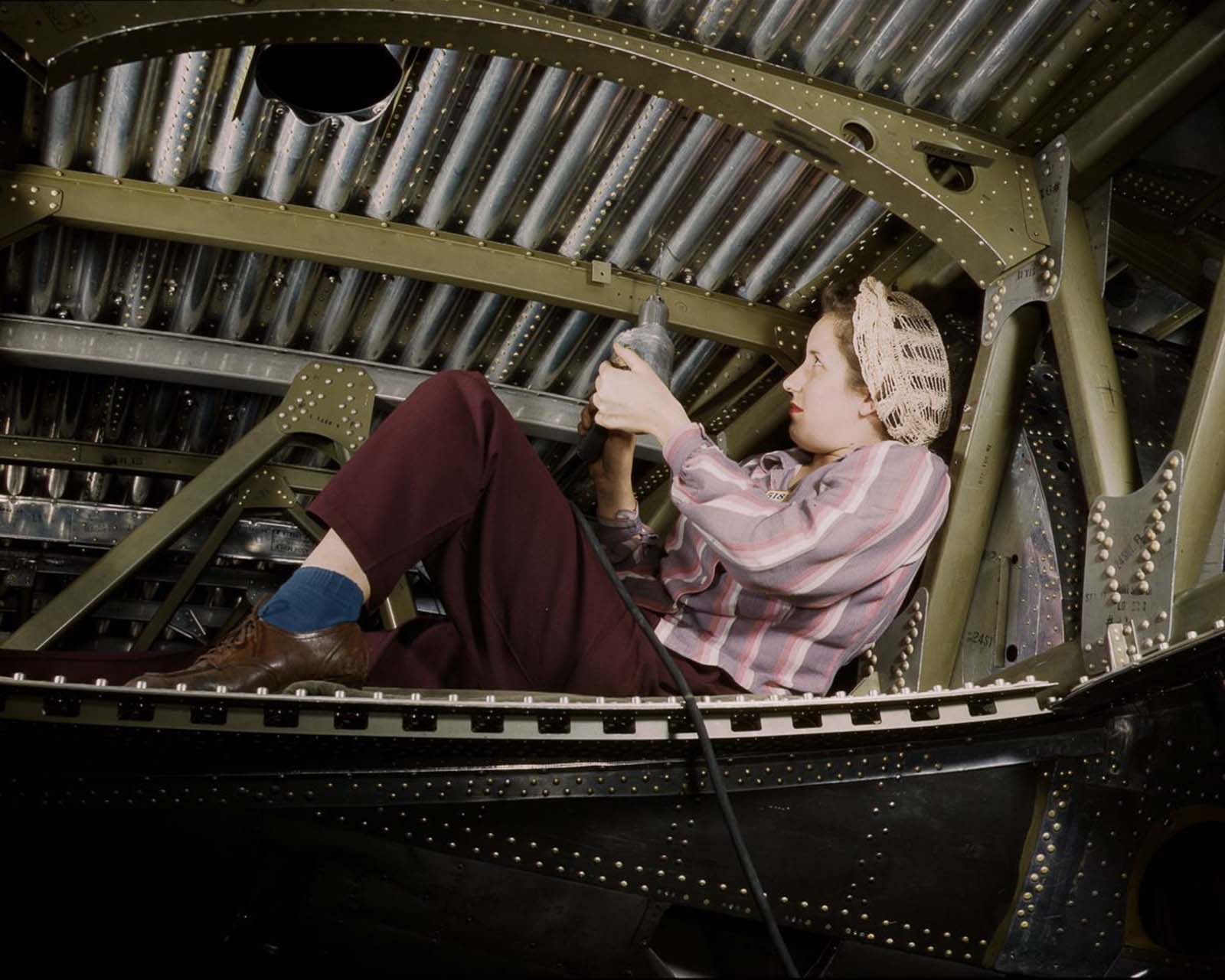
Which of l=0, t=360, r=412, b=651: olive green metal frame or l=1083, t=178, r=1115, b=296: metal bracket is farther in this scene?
l=0, t=360, r=412, b=651: olive green metal frame

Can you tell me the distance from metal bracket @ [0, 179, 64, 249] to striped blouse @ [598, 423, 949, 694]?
7.66 ft

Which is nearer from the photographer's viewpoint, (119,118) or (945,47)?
(945,47)

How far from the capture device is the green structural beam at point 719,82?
3035 millimetres

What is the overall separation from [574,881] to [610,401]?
1234 millimetres

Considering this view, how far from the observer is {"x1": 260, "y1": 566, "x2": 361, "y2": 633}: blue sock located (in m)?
2.60

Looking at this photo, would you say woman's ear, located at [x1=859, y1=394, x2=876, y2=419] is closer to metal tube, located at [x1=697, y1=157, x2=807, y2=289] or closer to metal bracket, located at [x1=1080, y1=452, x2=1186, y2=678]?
metal bracket, located at [x1=1080, y1=452, x2=1186, y2=678]

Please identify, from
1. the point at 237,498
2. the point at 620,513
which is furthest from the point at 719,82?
the point at 237,498

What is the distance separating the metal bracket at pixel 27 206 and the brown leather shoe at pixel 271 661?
2.12 metres

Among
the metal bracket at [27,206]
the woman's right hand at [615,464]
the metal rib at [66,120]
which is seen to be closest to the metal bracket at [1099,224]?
the woman's right hand at [615,464]

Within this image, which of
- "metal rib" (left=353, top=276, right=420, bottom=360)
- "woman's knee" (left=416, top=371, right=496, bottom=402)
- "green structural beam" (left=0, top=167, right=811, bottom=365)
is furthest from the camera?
"metal rib" (left=353, top=276, right=420, bottom=360)

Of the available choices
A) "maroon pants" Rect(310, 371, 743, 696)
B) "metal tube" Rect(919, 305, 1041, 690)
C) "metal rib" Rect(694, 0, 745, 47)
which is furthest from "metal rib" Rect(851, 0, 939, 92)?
"maroon pants" Rect(310, 371, 743, 696)

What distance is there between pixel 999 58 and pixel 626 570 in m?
1.94

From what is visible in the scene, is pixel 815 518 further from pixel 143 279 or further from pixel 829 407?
pixel 143 279

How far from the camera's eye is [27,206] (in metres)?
4.02
